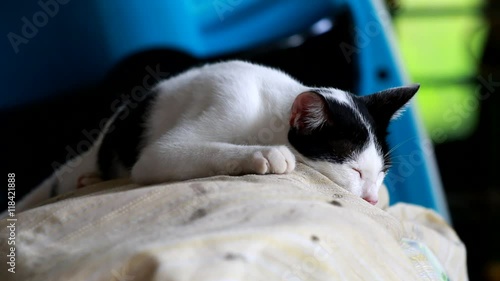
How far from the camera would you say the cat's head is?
1041 mm

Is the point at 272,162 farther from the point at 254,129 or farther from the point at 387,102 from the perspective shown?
the point at 387,102

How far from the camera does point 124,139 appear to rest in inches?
49.0

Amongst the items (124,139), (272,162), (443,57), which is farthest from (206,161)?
(443,57)

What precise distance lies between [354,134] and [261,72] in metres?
0.22

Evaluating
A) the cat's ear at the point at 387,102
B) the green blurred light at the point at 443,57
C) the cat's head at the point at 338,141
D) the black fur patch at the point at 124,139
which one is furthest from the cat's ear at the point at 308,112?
the green blurred light at the point at 443,57

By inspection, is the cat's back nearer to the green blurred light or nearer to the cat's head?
the cat's head

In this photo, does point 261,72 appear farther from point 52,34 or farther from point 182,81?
point 52,34

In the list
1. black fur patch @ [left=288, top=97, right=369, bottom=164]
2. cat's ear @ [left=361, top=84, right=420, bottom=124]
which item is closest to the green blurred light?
cat's ear @ [left=361, top=84, right=420, bottom=124]

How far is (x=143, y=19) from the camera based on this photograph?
5.80 feet

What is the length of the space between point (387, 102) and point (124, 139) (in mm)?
456

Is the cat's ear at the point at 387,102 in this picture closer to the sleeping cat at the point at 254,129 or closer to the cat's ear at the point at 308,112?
the sleeping cat at the point at 254,129

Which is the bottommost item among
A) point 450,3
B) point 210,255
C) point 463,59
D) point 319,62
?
point 463,59

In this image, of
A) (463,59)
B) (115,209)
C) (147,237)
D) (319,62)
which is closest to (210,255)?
(147,237)

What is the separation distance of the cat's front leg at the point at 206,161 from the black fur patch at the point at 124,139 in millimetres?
129
